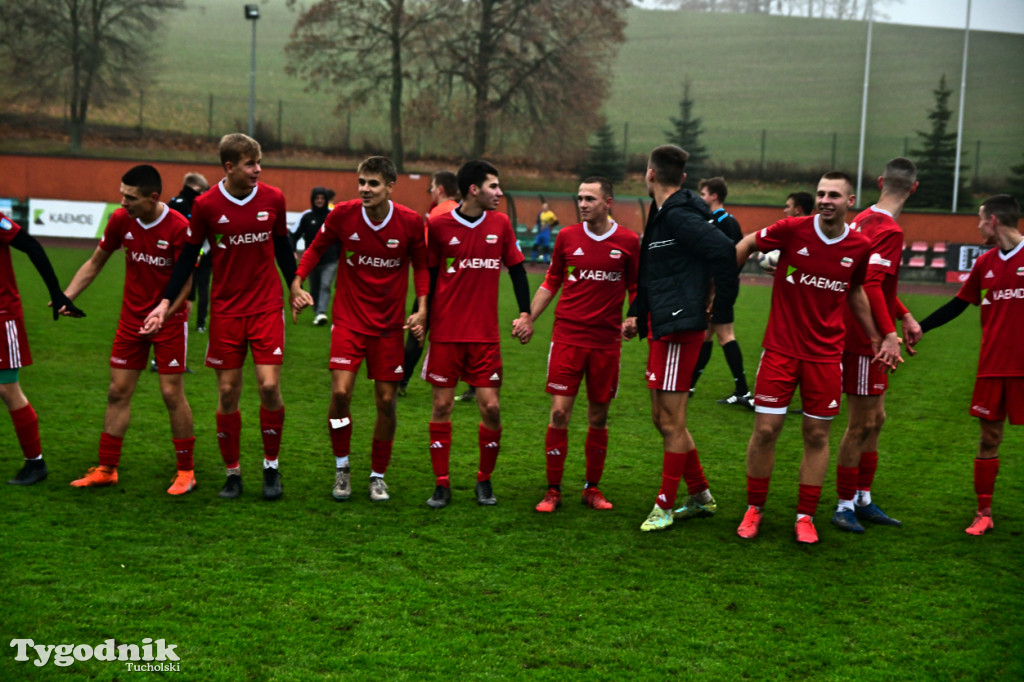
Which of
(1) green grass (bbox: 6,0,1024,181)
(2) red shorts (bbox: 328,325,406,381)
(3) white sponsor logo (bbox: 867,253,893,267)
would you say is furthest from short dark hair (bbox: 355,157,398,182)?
(1) green grass (bbox: 6,0,1024,181)

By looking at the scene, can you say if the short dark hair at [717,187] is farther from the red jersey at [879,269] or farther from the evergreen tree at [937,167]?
the evergreen tree at [937,167]

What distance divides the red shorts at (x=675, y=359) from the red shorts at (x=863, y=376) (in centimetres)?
111

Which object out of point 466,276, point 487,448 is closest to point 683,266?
point 466,276

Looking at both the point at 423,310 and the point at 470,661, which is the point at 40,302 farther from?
the point at 470,661

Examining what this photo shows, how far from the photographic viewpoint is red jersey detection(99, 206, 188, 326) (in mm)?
6367

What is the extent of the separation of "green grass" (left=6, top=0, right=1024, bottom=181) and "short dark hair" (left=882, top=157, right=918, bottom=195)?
41460mm

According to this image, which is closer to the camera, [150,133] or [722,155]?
[150,133]

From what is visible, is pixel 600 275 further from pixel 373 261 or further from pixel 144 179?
pixel 144 179

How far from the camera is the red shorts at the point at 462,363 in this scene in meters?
6.29

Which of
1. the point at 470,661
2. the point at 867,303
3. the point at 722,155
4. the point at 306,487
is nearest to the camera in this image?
the point at 470,661

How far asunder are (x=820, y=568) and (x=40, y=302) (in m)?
14.4

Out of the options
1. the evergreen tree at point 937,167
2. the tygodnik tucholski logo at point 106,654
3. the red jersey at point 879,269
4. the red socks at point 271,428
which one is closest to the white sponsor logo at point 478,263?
the red socks at point 271,428

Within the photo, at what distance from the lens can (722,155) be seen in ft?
169

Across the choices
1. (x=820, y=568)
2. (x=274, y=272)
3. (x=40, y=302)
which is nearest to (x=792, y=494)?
(x=820, y=568)
